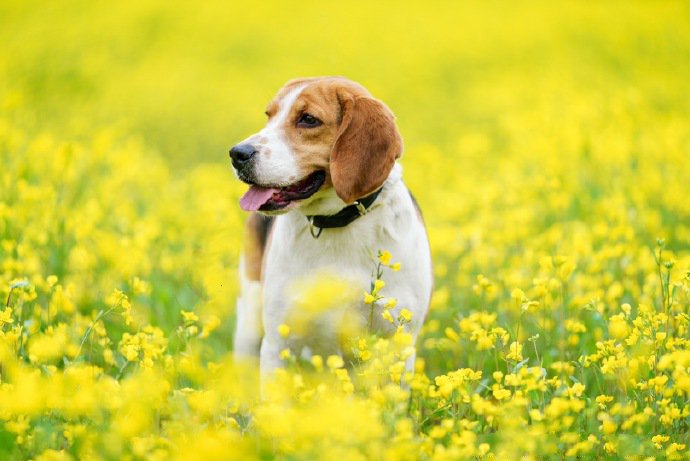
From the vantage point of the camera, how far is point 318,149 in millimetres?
3877

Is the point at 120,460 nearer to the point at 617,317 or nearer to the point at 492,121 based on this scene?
the point at 617,317

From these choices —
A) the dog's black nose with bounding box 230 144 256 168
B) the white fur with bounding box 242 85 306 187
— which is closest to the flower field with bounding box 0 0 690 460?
the white fur with bounding box 242 85 306 187

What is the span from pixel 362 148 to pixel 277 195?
0.44 metres

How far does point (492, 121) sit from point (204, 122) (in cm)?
482

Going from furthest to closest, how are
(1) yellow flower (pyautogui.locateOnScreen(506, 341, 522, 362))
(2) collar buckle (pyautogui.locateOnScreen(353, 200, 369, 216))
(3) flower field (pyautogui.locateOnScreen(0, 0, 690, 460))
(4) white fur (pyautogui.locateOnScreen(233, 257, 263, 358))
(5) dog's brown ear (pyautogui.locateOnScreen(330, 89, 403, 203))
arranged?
1. (4) white fur (pyautogui.locateOnScreen(233, 257, 263, 358))
2. (2) collar buckle (pyautogui.locateOnScreen(353, 200, 369, 216))
3. (5) dog's brown ear (pyautogui.locateOnScreen(330, 89, 403, 203))
4. (1) yellow flower (pyautogui.locateOnScreen(506, 341, 522, 362))
5. (3) flower field (pyautogui.locateOnScreen(0, 0, 690, 460))

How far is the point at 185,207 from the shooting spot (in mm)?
7090

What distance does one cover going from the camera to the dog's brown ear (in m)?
3.71

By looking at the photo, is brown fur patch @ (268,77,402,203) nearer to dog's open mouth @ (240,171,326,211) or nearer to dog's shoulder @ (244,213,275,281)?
dog's open mouth @ (240,171,326,211)

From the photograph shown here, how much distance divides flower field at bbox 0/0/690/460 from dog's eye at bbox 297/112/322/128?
74 centimetres

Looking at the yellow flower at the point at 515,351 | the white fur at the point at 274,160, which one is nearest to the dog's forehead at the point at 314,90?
the white fur at the point at 274,160

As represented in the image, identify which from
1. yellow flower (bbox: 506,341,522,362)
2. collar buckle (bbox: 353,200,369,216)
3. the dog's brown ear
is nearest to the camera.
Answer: yellow flower (bbox: 506,341,522,362)

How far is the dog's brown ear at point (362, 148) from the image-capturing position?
3.71 metres

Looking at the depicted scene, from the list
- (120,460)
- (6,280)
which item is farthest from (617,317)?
(6,280)

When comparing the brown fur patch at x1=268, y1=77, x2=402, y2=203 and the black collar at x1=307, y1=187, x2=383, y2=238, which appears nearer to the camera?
the brown fur patch at x1=268, y1=77, x2=402, y2=203
